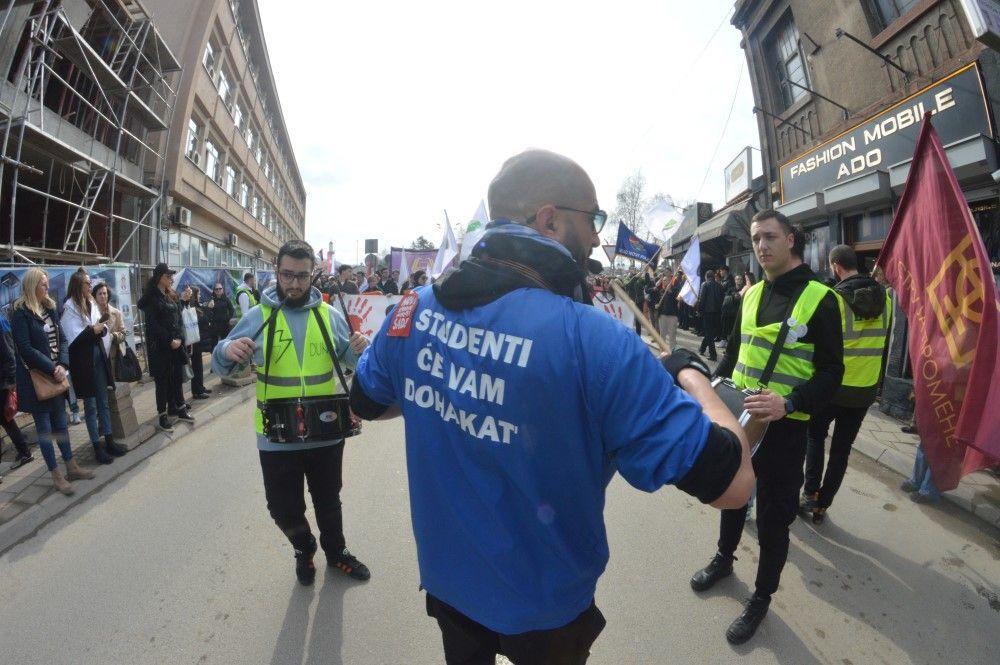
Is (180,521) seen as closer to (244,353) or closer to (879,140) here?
(244,353)

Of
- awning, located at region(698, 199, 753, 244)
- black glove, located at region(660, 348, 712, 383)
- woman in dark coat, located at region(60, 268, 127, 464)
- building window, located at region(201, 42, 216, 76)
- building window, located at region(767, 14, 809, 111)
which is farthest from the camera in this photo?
building window, located at region(201, 42, 216, 76)

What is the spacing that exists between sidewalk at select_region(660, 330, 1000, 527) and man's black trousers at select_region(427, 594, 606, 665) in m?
3.61

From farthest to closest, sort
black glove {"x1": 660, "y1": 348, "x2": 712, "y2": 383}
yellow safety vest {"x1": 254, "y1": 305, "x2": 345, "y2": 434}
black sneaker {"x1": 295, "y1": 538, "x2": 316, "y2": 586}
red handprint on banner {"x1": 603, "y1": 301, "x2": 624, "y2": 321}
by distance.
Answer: red handprint on banner {"x1": 603, "y1": 301, "x2": 624, "y2": 321} < black sneaker {"x1": 295, "y1": 538, "x2": 316, "y2": 586} < yellow safety vest {"x1": 254, "y1": 305, "x2": 345, "y2": 434} < black glove {"x1": 660, "y1": 348, "x2": 712, "y2": 383}

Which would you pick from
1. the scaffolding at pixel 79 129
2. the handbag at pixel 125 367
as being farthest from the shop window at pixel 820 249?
the scaffolding at pixel 79 129

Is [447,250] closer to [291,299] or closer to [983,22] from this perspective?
[291,299]

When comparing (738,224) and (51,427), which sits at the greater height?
(738,224)

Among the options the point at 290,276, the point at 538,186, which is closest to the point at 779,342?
the point at 538,186

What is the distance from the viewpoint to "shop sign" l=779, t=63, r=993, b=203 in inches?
258

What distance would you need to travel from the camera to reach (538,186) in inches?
51.4

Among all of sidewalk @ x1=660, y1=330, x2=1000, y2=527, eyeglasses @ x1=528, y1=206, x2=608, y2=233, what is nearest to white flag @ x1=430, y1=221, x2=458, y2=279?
sidewalk @ x1=660, y1=330, x2=1000, y2=527

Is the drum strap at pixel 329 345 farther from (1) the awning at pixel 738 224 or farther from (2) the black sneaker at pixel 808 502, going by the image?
(1) the awning at pixel 738 224

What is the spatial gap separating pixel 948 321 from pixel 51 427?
7.04 metres

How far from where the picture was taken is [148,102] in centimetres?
1510

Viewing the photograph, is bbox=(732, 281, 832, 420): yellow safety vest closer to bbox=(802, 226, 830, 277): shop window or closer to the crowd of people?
the crowd of people
